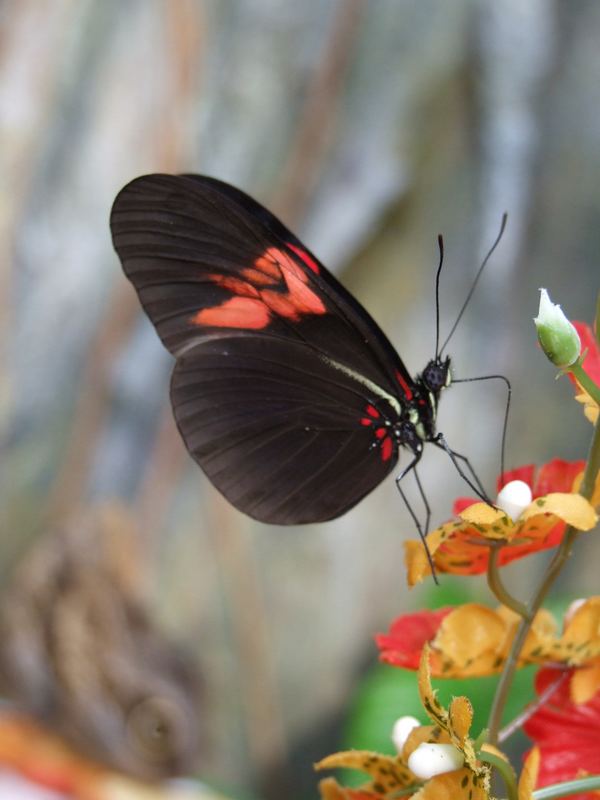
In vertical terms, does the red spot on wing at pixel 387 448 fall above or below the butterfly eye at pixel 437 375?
below

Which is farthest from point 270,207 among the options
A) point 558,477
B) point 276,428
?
point 558,477

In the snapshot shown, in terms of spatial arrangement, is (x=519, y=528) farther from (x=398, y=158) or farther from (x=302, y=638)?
(x=302, y=638)

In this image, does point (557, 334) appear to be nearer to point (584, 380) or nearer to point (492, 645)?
point (584, 380)

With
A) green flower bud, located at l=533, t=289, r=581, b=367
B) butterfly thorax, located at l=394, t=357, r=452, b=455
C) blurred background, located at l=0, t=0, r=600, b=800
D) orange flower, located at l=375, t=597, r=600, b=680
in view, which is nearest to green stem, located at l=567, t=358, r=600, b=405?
green flower bud, located at l=533, t=289, r=581, b=367

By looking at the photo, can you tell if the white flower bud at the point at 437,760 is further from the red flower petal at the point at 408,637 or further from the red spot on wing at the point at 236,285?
the red spot on wing at the point at 236,285

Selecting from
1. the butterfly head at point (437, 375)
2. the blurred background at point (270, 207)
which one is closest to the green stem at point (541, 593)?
the butterfly head at point (437, 375)

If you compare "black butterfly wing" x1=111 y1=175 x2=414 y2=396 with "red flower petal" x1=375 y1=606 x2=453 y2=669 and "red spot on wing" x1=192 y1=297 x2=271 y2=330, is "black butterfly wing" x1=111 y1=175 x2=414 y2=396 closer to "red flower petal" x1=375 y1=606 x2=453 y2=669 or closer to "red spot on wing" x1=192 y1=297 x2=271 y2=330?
"red spot on wing" x1=192 y1=297 x2=271 y2=330

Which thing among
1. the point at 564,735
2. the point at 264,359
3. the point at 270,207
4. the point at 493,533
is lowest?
the point at 564,735
